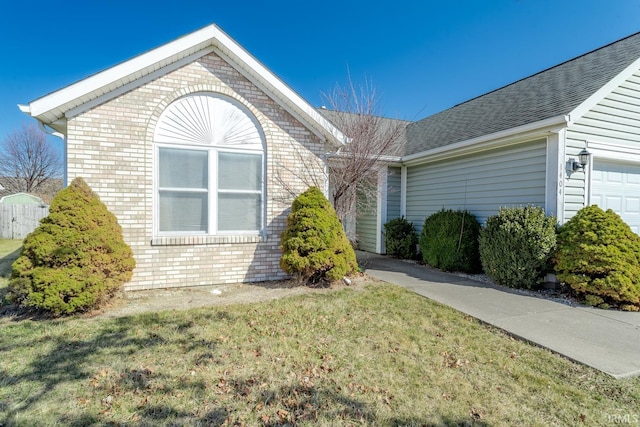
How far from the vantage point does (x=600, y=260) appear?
18.0 feet

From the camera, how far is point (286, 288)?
6324 mm

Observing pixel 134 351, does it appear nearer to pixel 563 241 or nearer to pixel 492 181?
pixel 563 241

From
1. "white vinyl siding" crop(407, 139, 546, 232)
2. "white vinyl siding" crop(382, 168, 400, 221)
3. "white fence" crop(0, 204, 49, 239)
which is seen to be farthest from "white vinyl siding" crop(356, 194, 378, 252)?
"white fence" crop(0, 204, 49, 239)

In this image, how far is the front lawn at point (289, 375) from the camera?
255 centimetres

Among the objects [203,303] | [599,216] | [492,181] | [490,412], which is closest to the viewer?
[490,412]

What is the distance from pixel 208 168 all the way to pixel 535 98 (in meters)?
8.28

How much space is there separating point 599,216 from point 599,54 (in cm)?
558

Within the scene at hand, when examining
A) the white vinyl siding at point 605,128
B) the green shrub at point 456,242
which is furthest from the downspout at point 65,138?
the white vinyl siding at point 605,128

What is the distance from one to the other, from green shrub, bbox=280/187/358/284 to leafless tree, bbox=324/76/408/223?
1.47 m

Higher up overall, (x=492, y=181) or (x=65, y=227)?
(x=492, y=181)

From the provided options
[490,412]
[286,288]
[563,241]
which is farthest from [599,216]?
[286,288]

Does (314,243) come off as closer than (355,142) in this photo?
Yes

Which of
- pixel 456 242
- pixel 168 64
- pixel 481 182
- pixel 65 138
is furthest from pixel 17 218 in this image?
pixel 481 182

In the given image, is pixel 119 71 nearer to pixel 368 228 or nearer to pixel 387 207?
pixel 387 207
